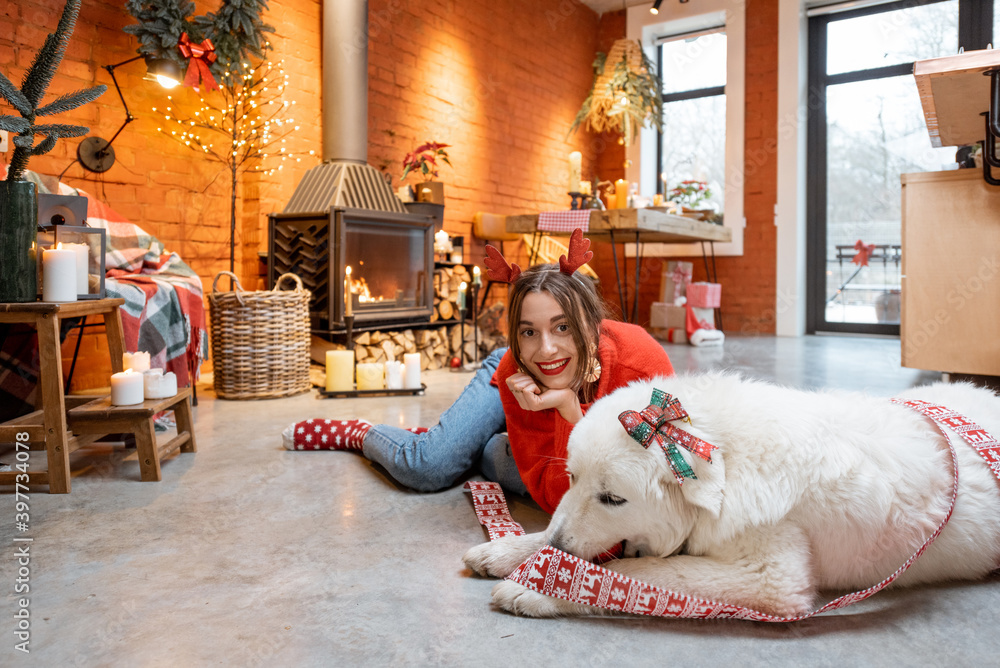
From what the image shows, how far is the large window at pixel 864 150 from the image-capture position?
6.21 meters

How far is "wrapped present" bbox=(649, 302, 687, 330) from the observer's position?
20.0 feet

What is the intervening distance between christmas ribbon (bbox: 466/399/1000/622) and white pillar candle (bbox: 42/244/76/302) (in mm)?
1567

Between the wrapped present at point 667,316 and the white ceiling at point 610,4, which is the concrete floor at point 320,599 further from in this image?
the white ceiling at point 610,4

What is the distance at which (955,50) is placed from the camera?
595cm

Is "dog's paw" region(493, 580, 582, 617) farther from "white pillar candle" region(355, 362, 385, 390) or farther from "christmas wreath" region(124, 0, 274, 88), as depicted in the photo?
"christmas wreath" region(124, 0, 274, 88)

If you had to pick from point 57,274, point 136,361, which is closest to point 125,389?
point 136,361

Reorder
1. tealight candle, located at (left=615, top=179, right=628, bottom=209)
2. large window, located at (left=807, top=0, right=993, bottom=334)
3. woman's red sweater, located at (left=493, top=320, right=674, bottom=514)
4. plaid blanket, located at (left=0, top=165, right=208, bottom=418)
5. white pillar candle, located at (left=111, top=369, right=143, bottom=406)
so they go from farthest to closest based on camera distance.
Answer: large window, located at (left=807, top=0, right=993, bottom=334) < tealight candle, located at (left=615, top=179, right=628, bottom=209) < plaid blanket, located at (left=0, top=165, right=208, bottom=418) < white pillar candle, located at (left=111, top=369, right=143, bottom=406) < woman's red sweater, located at (left=493, top=320, right=674, bottom=514)

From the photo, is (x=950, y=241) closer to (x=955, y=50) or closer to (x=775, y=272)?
(x=775, y=272)

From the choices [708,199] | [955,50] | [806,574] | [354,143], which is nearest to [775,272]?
[708,199]

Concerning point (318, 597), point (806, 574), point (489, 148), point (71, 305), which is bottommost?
point (318, 597)

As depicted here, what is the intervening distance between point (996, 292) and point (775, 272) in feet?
12.6

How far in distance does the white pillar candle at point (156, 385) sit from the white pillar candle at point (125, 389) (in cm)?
6

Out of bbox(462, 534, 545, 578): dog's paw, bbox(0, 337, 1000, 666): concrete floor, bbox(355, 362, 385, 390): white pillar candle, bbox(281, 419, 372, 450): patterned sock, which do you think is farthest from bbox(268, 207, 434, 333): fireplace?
bbox(462, 534, 545, 578): dog's paw

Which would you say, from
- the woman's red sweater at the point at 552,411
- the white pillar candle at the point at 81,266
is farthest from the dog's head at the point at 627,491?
the white pillar candle at the point at 81,266
